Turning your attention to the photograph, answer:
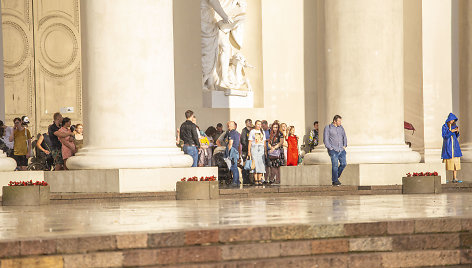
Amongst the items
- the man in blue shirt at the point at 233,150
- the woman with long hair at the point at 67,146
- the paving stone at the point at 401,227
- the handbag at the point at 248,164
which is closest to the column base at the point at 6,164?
the woman with long hair at the point at 67,146

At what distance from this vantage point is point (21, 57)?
27.7 m

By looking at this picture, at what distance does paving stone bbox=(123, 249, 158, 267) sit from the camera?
9.77m

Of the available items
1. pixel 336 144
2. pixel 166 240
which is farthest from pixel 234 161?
pixel 166 240

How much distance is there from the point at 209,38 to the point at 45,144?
6551 mm

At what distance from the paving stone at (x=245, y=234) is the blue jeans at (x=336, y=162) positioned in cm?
1172

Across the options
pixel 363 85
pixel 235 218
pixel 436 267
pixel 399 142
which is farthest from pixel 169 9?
pixel 436 267

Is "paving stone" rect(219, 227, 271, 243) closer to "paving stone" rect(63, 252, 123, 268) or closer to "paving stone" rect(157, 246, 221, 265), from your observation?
"paving stone" rect(157, 246, 221, 265)

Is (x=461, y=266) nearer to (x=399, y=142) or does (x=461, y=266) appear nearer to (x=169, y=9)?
(x=169, y=9)

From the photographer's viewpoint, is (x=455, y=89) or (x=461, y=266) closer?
(x=461, y=266)

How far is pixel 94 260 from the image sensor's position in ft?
31.5

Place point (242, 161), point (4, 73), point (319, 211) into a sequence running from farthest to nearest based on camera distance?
point (4, 73)
point (242, 161)
point (319, 211)

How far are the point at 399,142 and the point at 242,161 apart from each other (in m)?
4.68

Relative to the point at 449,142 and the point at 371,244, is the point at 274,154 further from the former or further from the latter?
the point at 371,244

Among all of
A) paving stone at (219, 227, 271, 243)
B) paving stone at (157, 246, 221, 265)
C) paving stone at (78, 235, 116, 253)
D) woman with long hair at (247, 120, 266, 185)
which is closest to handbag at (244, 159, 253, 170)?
woman with long hair at (247, 120, 266, 185)
